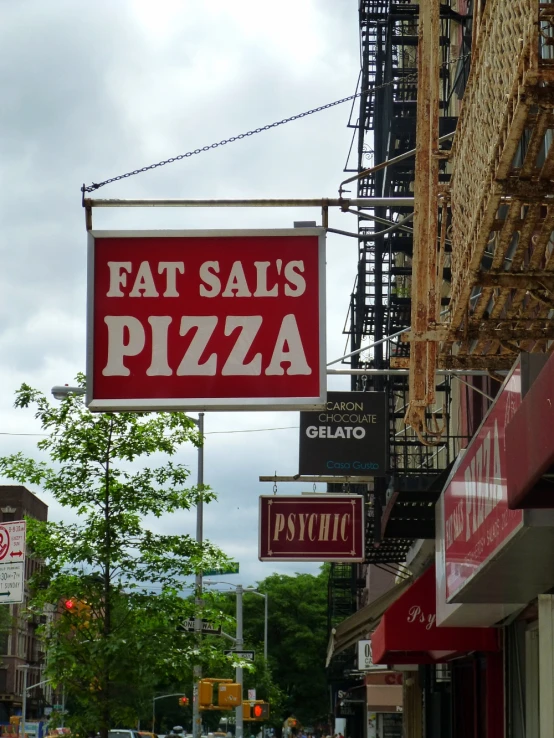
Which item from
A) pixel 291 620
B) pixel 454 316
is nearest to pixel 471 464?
pixel 454 316

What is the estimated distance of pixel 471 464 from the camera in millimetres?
7312

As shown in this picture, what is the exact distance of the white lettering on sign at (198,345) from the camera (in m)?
6.02

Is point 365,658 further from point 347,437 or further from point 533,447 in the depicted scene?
point 533,447

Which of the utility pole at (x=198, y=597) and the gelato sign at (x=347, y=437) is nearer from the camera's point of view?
the gelato sign at (x=347, y=437)

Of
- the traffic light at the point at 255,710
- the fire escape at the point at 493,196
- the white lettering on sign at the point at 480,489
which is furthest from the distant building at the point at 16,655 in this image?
the fire escape at the point at 493,196

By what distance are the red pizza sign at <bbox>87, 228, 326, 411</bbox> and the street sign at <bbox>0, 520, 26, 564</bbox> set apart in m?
14.0

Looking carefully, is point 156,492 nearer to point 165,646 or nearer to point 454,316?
point 165,646

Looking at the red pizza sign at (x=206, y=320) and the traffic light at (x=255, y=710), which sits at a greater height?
the red pizza sign at (x=206, y=320)

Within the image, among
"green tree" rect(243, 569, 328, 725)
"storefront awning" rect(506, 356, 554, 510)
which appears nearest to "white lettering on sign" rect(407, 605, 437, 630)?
"storefront awning" rect(506, 356, 554, 510)

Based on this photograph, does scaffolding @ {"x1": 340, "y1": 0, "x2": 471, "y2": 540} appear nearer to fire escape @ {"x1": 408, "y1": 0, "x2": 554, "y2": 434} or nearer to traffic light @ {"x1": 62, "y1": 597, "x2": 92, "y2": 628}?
traffic light @ {"x1": 62, "y1": 597, "x2": 92, "y2": 628}

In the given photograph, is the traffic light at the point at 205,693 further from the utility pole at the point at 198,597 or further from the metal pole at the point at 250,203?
the metal pole at the point at 250,203

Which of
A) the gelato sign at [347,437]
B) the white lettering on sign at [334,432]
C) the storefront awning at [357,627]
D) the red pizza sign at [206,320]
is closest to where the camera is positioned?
the red pizza sign at [206,320]

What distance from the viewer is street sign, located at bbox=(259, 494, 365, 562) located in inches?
656

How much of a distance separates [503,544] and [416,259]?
6.81 feet
